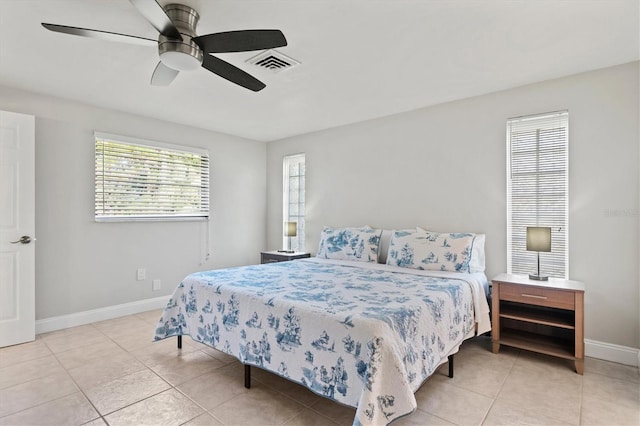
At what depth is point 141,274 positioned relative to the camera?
13.5 feet

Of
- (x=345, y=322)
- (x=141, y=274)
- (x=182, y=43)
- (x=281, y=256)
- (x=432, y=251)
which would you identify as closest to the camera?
(x=345, y=322)

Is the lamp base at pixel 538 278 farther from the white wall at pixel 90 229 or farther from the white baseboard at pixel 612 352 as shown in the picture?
the white wall at pixel 90 229

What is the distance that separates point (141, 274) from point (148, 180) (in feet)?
3.89

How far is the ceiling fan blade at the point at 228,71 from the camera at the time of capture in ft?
6.95

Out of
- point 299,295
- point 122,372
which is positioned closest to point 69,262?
point 122,372

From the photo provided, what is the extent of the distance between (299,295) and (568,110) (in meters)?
2.88

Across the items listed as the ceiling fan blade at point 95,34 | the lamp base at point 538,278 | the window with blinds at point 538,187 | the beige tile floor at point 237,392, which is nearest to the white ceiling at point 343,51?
the ceiling fan blade at point 95,34

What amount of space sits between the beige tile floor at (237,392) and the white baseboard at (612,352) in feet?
0.25

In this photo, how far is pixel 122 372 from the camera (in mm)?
2529

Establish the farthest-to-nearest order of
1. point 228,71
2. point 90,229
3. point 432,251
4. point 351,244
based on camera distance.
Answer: point 351,244 < point 90,229 < point 432,251 < point 228,71

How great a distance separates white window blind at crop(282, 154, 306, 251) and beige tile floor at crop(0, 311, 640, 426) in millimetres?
2506

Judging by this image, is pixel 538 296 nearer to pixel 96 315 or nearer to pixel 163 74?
pixel 163 74

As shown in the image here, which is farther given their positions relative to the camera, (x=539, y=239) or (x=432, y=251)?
(x=432, y=251)

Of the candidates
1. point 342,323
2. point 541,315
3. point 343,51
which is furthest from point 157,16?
point 541,315
